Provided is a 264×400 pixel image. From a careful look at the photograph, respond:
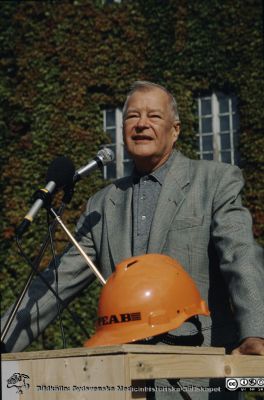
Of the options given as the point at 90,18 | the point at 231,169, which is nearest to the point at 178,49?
the point at 90,18

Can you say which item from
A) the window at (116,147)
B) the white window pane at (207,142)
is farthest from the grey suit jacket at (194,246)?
the window at (116,147)

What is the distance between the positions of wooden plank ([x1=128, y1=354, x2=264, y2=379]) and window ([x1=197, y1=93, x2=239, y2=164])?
7.40m

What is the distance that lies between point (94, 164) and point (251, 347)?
1396 millimetres

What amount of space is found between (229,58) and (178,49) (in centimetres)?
77

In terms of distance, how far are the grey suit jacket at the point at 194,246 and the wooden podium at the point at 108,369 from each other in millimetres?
518

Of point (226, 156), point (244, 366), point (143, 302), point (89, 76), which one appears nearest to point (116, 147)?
point (89, 76)

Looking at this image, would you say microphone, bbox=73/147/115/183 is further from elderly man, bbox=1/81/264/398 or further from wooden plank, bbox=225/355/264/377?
wooden plank, bbox=225/355/264/377

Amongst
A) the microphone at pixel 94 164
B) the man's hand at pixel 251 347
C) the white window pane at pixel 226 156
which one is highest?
the white window pane at pixel 226 156

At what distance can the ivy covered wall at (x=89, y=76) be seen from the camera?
9.72 metres

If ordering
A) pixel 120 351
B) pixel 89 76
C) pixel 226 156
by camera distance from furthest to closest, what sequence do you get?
1. pixel 89 76
2. pixel 226 156
3. pixel 120 351

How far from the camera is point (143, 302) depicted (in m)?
2.90

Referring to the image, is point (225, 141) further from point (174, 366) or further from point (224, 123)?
point (174, 366)

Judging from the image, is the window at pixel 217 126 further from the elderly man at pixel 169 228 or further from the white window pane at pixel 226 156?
the elderly man at pixel 169 228

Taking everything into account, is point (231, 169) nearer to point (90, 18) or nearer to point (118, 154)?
point (118, 154)
